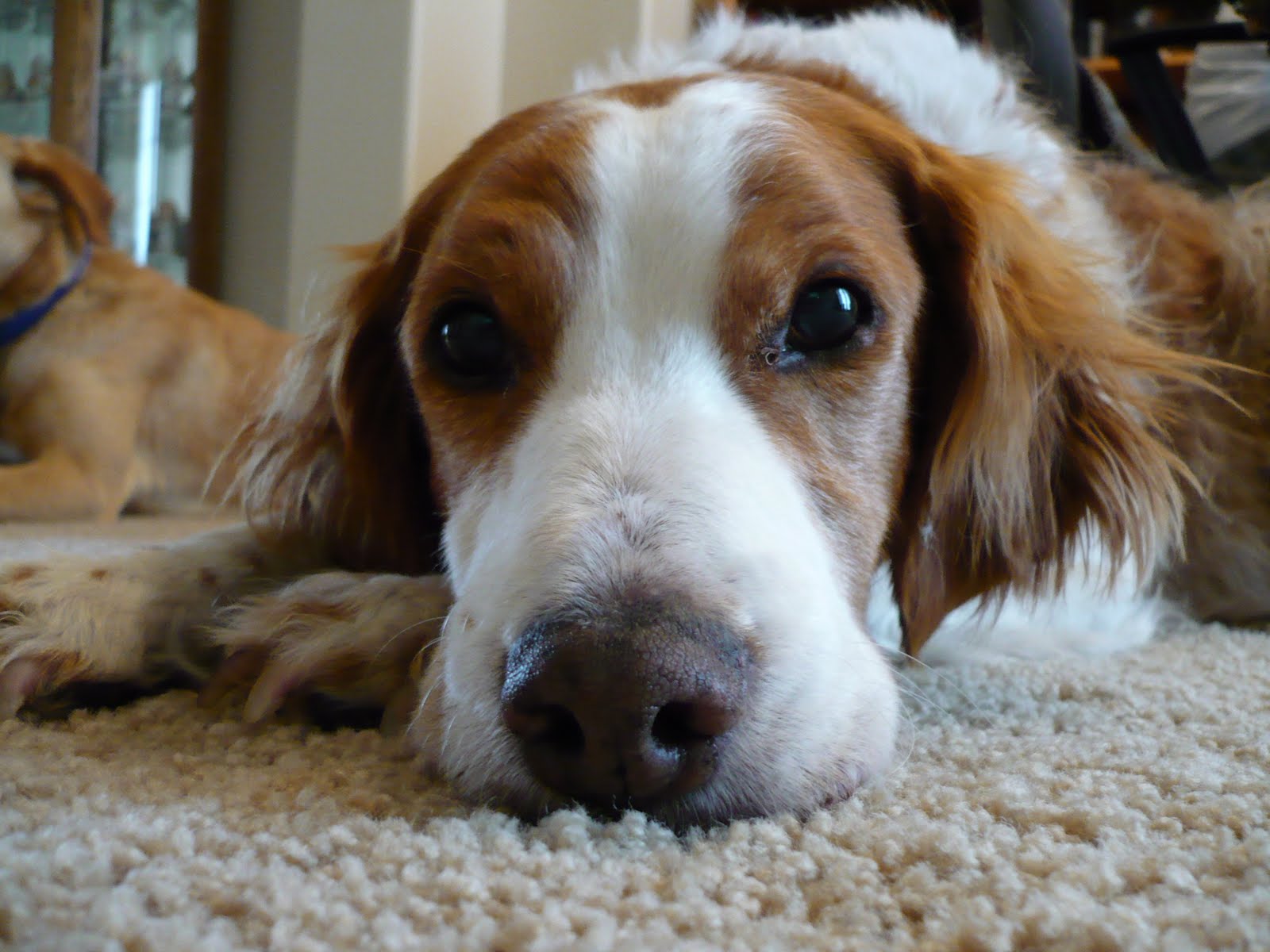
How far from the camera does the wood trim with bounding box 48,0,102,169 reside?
4.46 m

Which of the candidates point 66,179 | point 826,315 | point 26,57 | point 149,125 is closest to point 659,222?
point 826,315

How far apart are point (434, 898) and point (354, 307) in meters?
1.01

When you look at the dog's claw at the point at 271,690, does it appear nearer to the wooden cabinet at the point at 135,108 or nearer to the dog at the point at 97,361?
the dog at the point at 97,361

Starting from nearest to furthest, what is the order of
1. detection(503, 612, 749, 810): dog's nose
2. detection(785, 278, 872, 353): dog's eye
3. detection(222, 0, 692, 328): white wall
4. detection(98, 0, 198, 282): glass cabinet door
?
1. detection(503, 612, 749, 810): dog's nose
2. detection(785, 278, 872, 353): dog's eye
3. detection(222, 0, 692, 328): white wall
4. detection(98, 0, 198, 282): glass cabinet door

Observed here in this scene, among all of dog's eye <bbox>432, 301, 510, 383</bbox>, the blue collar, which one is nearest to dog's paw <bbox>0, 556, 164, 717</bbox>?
dog's eye <bbox>432, 301, 510, 383</bbox>

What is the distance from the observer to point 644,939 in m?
0.62

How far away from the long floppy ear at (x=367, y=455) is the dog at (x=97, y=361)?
159cm

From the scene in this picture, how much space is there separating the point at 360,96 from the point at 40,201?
3.40ft

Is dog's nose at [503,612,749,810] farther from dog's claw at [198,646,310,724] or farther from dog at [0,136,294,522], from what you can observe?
dog at [0,136,294,522]

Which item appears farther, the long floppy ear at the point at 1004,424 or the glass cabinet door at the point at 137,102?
the glass cabinet door at the point at 137,102

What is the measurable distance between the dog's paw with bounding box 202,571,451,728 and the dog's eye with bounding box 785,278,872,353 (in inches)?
18.5

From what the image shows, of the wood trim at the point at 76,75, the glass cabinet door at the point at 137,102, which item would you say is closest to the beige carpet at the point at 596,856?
the glass cabinet door at the point at 137,102

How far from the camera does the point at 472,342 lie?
120cm

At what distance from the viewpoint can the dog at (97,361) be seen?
3139 mm
